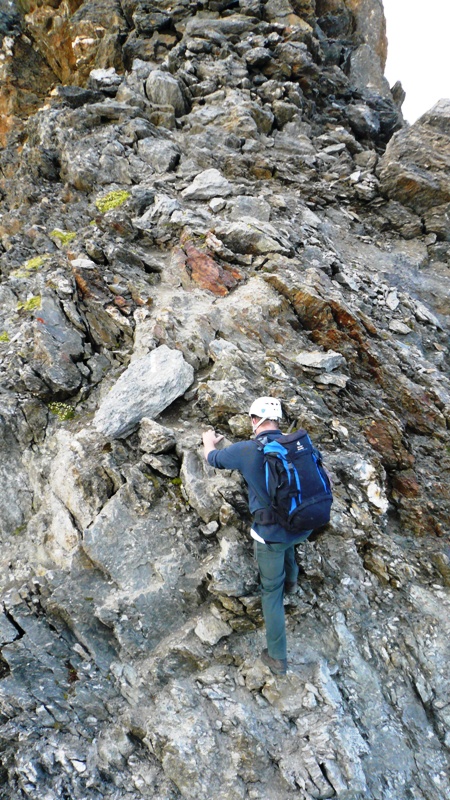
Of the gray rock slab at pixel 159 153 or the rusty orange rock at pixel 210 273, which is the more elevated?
the gray rock slab at pixel 159 153

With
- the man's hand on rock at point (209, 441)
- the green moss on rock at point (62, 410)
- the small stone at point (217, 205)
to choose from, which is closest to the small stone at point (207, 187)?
the small stone at point (217, 205)

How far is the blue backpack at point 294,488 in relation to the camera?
536 cm

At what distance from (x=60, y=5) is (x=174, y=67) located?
803 cm

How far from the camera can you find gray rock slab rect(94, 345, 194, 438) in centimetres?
762

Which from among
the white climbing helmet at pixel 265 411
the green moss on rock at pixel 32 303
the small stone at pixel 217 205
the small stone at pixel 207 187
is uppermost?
the small stone at pixel 207 187

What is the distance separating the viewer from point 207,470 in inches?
280

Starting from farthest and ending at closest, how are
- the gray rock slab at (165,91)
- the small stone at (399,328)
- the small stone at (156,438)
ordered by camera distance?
the gray rock slab at (165,91) → the small stone at (399,328) → the small stone at (156,438)

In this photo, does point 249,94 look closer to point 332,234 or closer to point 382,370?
point 332,234

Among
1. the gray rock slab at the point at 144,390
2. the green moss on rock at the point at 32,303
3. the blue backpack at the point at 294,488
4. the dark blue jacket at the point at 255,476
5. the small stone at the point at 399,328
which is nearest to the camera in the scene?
the blue backpack at the point at 294,488

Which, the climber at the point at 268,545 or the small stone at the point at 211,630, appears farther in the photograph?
the small stone at the point at 211,630

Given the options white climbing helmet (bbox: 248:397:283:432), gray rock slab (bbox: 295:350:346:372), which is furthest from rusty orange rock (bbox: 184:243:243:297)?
white climbing helmet (bbox: 248:397:283:432)

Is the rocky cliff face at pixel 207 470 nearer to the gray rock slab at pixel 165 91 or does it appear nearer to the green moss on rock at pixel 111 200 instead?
the green moss on rock at pixel 111 200

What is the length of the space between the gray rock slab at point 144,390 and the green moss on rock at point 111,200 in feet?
23.1

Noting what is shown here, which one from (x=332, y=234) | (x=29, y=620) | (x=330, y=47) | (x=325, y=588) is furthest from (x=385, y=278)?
(x=330, y=47)
